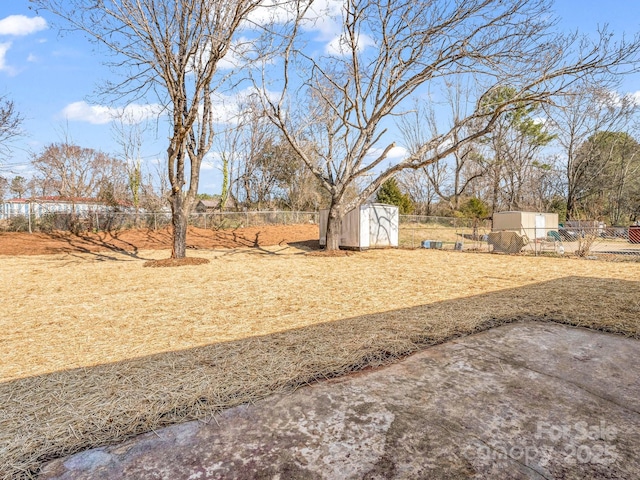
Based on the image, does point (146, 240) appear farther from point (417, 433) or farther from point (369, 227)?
point (417, 433)

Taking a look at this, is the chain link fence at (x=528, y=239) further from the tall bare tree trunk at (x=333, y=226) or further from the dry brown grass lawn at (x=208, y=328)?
the tall bare tree trunk at (x=333, y=226)

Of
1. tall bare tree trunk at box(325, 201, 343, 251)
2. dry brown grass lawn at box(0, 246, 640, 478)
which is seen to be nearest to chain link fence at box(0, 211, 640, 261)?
tall bare tree trunk at box(325, 201, 343, 251)

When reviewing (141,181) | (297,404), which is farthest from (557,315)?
(141,181)

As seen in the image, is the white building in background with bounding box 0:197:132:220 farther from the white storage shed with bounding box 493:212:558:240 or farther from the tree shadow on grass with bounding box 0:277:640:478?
the white storage shed with bounding box 493:212:558:240

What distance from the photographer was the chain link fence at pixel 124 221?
14641 millimetres

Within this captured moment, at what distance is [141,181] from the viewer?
21.3 meters

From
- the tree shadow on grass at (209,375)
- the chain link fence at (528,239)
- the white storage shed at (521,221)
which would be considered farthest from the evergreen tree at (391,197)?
the tree shadow on grass at (209,375)

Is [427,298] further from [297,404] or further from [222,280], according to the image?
[222,280]

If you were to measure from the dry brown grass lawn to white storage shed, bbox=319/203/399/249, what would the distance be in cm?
579

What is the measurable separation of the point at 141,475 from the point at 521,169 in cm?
3164

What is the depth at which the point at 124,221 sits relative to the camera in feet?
53.8

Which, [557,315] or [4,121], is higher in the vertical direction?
[4,121]

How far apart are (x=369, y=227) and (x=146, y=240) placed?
9084 mm

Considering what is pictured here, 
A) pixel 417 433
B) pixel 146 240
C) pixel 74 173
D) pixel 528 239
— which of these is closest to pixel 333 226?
pixel 528 239
